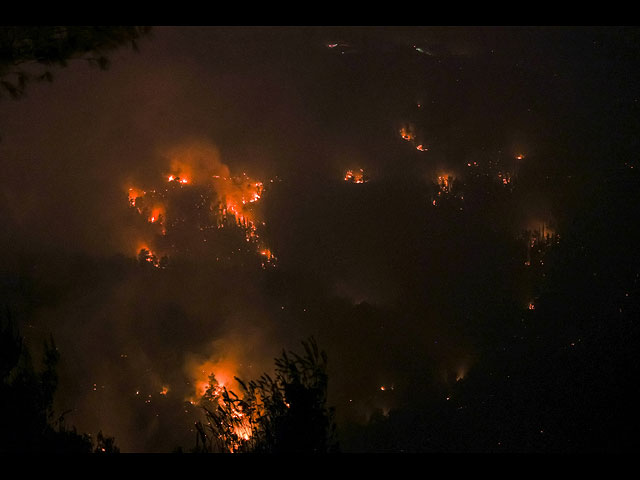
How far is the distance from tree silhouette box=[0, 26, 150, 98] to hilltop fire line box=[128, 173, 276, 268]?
754cm

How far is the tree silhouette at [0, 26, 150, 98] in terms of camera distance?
15.4 feet

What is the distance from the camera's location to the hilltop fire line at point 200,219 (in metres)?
12.4

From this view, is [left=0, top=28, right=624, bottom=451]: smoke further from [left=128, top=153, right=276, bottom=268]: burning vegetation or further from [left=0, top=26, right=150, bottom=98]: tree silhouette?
[left=0, top=26, right=150, bottom=98]: tree silhouette

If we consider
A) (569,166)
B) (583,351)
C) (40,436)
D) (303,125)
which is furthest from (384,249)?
(40,436)

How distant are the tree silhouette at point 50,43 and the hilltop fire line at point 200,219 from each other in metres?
7.54

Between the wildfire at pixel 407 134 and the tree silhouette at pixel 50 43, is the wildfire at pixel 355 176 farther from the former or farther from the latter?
the tree silhouette at pixel 50 43

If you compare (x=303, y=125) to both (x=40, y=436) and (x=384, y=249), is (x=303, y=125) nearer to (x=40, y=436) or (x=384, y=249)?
(x=384, y=249)

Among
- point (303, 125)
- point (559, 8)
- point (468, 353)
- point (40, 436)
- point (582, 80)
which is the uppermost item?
point (559, 8)

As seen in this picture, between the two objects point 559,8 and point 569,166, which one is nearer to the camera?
point 559,8

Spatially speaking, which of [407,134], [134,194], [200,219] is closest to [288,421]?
[200,219]

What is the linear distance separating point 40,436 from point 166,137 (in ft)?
29.9

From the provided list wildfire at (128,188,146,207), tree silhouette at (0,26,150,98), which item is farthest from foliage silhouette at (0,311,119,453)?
wildfire at (128,188,146,207)

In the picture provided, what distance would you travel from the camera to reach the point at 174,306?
11984 mm

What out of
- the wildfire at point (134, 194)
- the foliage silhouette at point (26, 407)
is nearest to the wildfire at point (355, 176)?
the wildfire at point (134, 194)
